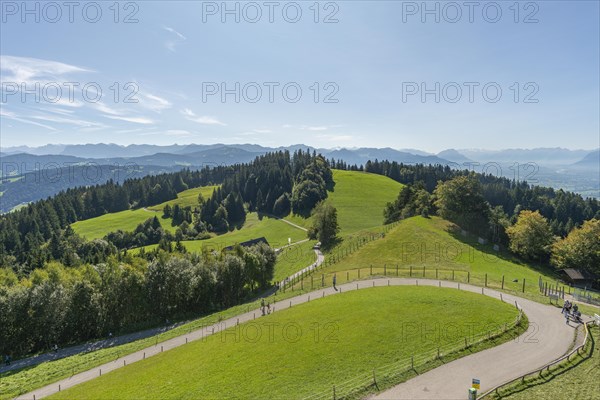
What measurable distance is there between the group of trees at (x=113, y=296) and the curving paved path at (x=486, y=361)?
16738 mm

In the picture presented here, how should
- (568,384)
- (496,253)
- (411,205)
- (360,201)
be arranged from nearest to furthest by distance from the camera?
(568,384) → (496,253) → (411,205) → (360,201)

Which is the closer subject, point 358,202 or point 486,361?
point 486,361

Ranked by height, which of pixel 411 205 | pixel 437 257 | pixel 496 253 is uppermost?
pixel 411 205

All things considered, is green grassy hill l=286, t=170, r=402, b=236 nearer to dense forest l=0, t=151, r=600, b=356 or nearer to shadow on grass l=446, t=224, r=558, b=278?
dense forest l=0, t=151, r=600, b=356

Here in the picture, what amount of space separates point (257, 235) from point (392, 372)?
112 m

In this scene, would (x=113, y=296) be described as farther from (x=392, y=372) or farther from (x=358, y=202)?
(x=358, y=202)

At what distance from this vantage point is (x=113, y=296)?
5841 centimetres

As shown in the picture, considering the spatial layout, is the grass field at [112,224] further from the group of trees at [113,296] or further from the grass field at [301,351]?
the grass field at [301,351]

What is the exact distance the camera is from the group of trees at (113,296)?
53406mm

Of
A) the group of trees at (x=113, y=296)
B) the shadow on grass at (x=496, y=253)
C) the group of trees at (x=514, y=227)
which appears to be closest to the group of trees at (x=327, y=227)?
the group of trees at (x=514, y=227)

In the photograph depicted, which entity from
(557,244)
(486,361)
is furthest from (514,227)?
(486,361)

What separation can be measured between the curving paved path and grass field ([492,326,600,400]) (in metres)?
1.42

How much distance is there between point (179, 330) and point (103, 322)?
1672 centimetres

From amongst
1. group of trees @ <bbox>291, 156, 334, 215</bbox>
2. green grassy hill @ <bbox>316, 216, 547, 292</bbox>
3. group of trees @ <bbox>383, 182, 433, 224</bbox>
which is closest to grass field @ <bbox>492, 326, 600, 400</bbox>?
green grassy hill @ <bbox>316, 216, 547, 292</bbox>
